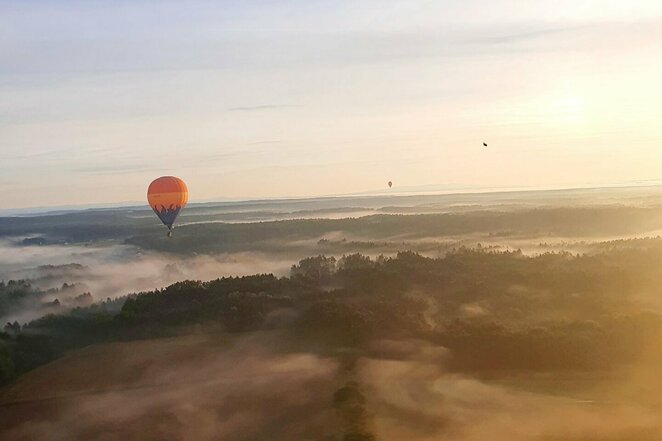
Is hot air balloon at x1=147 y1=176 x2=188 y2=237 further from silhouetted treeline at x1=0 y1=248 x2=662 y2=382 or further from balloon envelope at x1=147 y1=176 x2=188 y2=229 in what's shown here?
silhouetted treeline at x1=0 y1=248 x2=662 y2=382

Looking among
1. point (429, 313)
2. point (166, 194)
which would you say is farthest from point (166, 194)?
point (429, 313)

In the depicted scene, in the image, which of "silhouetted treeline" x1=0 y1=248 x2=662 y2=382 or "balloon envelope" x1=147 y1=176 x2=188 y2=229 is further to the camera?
"balloon envelope" x1=147 y1=176 x2=188 y2=229

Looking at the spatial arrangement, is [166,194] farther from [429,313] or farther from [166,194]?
[429,313]

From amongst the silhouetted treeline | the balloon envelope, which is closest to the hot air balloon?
the balloon envelope

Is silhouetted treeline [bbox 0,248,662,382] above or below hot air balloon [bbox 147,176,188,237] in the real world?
below

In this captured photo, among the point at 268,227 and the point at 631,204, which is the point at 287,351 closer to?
the point at 268,227

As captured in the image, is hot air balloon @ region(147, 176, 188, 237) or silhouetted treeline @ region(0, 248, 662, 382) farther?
hot air balloon @ region(147, 176, 188, 237)

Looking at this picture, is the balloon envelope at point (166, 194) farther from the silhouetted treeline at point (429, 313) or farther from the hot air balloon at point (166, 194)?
the silhouetted treeline at point (429, 313)

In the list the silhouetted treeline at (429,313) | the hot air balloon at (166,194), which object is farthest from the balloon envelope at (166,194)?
the silhouetted treeline at (429,313)
